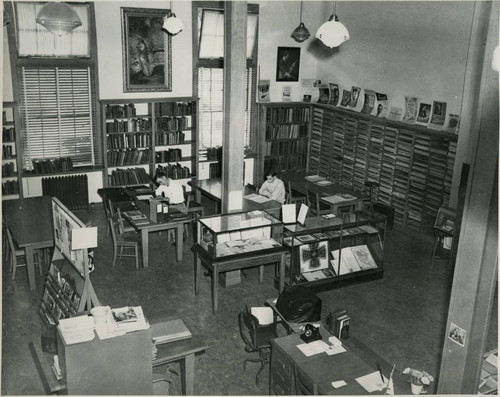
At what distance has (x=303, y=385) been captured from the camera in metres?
5.38

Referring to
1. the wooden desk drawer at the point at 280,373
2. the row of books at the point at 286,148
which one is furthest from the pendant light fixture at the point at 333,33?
the row of books at the point at 286,148

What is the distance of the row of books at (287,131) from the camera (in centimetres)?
1377

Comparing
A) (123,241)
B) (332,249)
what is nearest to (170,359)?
(332,249)

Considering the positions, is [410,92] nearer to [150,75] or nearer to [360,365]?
[150,75]

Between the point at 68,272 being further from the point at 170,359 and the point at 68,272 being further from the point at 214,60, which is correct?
the point at 214,60

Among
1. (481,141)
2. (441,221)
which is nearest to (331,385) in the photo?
(481,141)

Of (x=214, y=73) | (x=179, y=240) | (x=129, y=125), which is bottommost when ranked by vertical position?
(x=179, y=240)

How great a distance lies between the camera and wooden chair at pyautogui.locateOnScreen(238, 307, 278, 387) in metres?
6.36

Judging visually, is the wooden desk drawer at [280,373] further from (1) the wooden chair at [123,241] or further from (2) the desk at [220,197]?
(1) the wooden chair at [123,241]

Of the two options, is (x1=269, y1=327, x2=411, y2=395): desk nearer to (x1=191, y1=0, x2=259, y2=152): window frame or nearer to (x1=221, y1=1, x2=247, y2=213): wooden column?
(x1=221, y1=1, x2=247, y2=213): wooden column

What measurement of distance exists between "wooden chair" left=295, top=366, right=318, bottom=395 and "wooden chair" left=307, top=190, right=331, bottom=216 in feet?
18.1

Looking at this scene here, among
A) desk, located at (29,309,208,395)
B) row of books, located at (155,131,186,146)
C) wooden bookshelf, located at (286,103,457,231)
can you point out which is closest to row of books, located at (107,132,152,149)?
row of books, located at (155,131,186,146)

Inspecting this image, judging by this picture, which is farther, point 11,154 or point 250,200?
point 11,154

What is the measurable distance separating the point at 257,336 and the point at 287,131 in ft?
26.7
